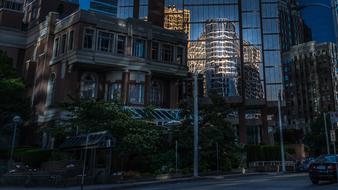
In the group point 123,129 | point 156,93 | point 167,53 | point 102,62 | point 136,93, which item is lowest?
point 123,129

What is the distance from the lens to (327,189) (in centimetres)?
1608

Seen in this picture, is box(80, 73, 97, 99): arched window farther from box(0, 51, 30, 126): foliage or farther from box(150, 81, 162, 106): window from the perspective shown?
box(0, 51, 30, 126): foliage

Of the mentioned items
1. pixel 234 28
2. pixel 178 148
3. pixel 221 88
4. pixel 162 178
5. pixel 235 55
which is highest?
pixel 234 28

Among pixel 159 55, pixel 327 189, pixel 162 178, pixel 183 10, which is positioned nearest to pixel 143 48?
pixel 159 55

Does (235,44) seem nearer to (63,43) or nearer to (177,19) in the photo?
(177,19)

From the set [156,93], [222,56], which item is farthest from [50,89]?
[222,56]

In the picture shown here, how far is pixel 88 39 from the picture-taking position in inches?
1742

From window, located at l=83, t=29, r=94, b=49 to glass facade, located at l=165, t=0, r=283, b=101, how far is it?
30394 mm

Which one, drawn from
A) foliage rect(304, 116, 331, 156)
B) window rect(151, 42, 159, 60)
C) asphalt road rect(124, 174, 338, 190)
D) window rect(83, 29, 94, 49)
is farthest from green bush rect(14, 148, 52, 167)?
foliage rect(304, 116, 331, 156)

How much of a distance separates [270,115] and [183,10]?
87.5 ft

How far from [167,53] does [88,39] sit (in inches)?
451

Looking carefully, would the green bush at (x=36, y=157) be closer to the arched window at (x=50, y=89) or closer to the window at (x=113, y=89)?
the arched window at (x=50, y=89)

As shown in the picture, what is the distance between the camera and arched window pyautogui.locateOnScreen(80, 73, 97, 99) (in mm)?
45856

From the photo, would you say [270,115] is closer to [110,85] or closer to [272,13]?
[272,13]
